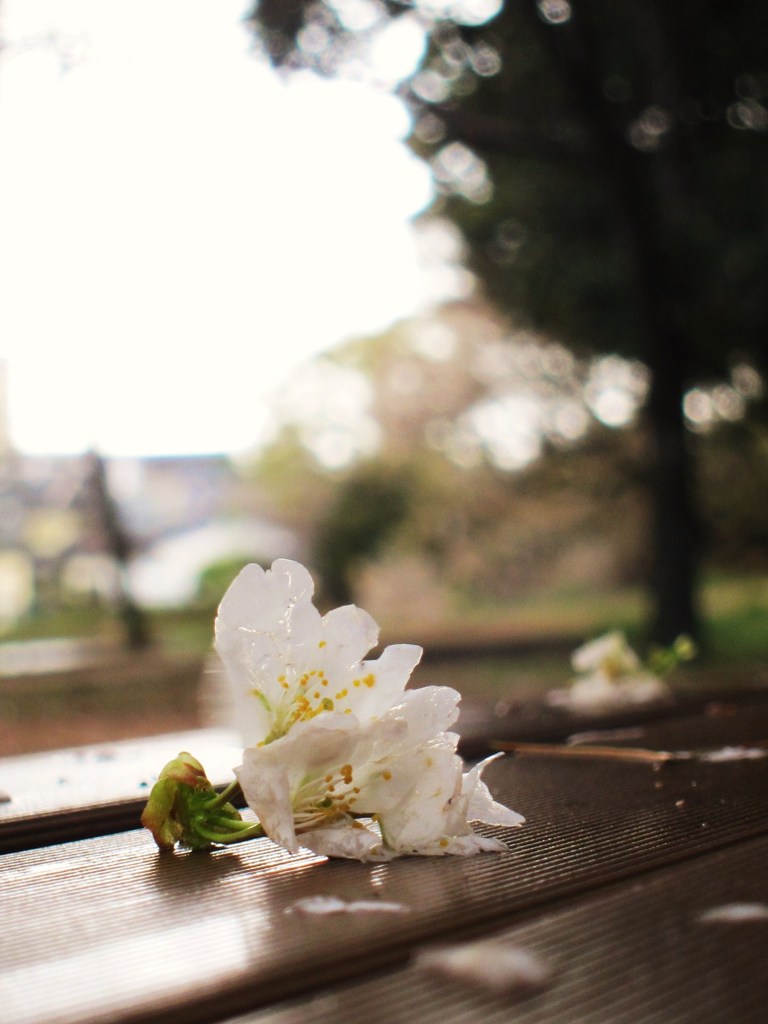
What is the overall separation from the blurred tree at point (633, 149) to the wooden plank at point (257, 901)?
569 centimetres

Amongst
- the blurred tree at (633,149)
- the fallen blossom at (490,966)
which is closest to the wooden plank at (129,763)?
the fallen blossom at (490,966)

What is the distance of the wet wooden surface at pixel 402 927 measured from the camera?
18.9 inches

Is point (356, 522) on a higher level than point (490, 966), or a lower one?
higher

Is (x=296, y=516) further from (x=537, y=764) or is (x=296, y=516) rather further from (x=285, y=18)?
(x=537, y=764)

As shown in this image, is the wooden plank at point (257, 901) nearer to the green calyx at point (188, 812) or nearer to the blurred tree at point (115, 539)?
the green calyx at point (188, 812)

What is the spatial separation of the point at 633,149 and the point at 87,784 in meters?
6.59

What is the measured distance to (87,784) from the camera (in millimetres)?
1138

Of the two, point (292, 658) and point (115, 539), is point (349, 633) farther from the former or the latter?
point (115, 539)

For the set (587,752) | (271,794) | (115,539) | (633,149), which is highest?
(633,149)

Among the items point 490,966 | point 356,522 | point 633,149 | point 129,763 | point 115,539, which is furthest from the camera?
point 356,522

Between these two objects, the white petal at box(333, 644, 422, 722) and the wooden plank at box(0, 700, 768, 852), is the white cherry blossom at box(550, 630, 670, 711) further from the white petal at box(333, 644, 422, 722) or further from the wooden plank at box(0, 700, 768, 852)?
the white petal at box(333, 644, 422, 722)

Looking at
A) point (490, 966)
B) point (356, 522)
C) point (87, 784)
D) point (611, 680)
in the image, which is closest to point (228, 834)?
point (490, 966)

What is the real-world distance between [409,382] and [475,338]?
130 cm

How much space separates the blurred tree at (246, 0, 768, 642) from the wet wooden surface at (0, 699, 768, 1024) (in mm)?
5746
